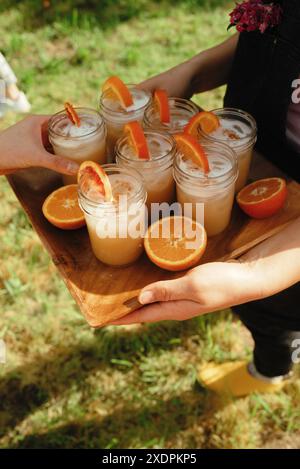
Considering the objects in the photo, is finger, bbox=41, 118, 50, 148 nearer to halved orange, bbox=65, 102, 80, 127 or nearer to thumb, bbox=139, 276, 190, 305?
halved orange, bbox=65, 102, 80, 127

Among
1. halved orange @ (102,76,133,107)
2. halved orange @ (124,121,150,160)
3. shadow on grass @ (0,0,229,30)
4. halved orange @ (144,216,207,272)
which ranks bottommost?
shadow on grass @ (0,0,229,30)

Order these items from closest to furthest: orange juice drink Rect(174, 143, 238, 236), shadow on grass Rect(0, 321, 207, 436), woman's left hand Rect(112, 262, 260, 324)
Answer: woman's left hand Rect(112, 262, 260, 324) → orange juice drink Rect(174, 143, 238, 236) → shadow on grass Rect(0, 321, 207, 436)

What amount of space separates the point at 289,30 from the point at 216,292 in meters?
0.82

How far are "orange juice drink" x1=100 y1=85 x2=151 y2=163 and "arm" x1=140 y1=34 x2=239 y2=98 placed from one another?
62mm

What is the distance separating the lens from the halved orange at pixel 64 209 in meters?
1.72

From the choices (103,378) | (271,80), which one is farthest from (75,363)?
(271,80)

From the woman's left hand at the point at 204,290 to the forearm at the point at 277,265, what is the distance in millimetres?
17

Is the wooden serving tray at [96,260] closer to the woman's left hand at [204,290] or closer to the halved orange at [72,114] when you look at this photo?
the woman's left hand at [204,290]

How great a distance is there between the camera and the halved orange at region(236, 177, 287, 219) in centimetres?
171

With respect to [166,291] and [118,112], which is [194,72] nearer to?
[118,112]

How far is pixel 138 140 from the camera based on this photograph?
5.54 ft

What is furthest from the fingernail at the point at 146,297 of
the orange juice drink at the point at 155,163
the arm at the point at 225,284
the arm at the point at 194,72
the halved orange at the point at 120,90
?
the arm at the point at 194,72

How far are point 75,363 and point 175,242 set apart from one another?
49.2 inches

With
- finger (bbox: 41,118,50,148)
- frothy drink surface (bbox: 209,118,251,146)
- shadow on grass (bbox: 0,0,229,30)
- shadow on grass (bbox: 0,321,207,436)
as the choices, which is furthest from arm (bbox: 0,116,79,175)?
shadow on grass (bbox: 0,0,229,30)
